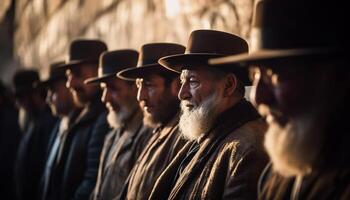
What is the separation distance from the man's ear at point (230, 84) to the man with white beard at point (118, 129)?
137 cm

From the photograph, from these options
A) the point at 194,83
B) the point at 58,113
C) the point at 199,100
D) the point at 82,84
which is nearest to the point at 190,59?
the point at 194,83

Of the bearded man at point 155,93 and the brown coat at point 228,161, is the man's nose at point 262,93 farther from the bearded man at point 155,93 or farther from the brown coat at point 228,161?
the bearded man at point 155,93

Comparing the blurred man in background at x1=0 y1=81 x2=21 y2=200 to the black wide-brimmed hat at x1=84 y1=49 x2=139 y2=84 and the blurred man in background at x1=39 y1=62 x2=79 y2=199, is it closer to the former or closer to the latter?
the blurred man in background at x1=39 y1=62 x2=79 y2=199

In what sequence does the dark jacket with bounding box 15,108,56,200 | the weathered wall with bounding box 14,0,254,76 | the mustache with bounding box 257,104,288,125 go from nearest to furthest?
the mustache with bounding box 257,104,288,125 → the weathered wall with bounding box 14,0,254,76 → the dark jacket with bounding box 15,108,56,200

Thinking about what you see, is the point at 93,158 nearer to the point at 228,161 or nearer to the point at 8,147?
the point at 228,161

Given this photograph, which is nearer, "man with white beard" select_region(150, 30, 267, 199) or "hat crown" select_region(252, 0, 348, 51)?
"hat crown" select_region(252, 0, 348, 51)

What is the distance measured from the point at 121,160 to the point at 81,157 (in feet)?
3.69

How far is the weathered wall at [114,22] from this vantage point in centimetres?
587

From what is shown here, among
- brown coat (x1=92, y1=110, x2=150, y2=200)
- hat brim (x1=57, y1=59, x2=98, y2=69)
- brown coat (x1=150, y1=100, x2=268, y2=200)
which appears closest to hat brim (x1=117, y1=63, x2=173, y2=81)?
brown coat (x1=92, y1=110, x2=150, y2=200)

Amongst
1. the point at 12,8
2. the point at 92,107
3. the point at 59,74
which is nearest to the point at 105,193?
the point at 92,107

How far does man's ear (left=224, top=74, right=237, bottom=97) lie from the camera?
3.95 meters

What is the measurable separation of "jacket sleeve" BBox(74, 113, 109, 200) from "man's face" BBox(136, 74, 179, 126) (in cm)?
123

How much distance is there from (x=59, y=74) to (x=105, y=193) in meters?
2.79

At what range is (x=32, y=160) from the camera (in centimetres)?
795
